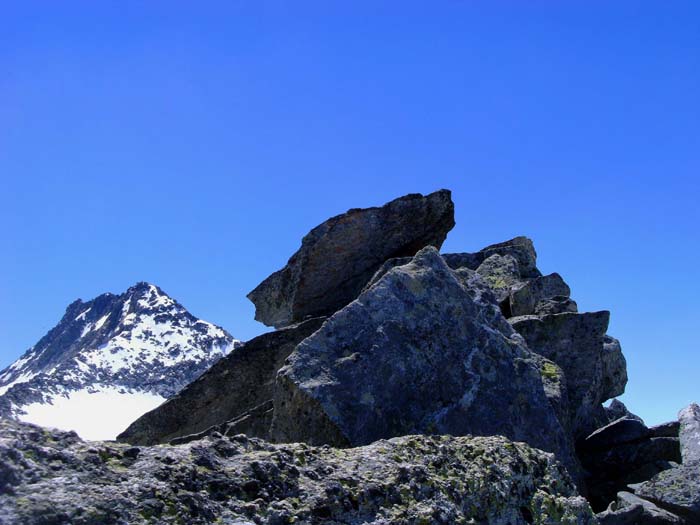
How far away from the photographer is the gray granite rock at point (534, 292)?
53.6 ft

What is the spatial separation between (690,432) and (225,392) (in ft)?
24.8

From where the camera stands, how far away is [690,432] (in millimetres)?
13047

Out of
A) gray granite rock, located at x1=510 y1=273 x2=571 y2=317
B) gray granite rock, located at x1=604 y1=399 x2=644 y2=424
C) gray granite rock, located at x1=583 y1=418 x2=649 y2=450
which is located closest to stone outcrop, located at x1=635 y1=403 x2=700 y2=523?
gray granite rock, located at x1=583 y1=418 x2=649 y2=450

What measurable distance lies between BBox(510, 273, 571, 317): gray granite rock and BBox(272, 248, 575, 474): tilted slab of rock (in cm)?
434

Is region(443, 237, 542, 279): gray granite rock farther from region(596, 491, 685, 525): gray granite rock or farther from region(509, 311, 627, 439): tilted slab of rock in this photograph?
region(596, 491, 685, 525): gray granite rock

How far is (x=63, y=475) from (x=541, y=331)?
1050 centimetres

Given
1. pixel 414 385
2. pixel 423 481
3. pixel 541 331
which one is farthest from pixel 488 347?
pixel 423 481

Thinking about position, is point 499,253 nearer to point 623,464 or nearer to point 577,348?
point 577,348

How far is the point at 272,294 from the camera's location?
66.8 feet

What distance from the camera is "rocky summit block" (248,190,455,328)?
17.7m

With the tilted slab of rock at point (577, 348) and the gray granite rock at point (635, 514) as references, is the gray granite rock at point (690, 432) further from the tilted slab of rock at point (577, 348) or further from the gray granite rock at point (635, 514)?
the gray granite rock at point (635, 514)

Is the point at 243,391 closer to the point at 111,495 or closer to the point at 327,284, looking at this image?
the point at 327,284

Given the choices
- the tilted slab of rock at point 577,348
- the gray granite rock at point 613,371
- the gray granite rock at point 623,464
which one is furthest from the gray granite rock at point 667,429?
the gray granite rock at point 613,371

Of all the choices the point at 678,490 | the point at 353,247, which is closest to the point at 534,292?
the point at 353,247
